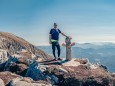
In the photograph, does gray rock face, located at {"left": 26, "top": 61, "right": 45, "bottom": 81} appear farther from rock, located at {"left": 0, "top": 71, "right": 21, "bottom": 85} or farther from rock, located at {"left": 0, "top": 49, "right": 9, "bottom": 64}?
rock, located at {"left": 0, "top": 49, "right": 9, "bottom": 64}

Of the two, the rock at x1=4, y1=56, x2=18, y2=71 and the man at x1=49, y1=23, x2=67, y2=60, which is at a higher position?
the man at x1=49, y1=23, x2=67, y2=60

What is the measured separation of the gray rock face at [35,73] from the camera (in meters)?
32.0

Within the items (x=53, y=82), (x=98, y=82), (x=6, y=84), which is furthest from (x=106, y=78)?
(x=6, y=84)

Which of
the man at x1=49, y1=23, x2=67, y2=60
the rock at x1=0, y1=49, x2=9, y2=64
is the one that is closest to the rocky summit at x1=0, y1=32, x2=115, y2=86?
the man at x1=49, y1=23, x2=67, y2=60

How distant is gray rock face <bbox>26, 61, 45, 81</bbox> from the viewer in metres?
32.0

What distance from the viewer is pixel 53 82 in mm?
31250

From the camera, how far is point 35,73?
3253 cm

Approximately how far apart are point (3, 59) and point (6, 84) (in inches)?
555

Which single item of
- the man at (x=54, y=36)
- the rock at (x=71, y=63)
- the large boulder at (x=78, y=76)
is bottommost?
the large boulder at (x=78, y=76)

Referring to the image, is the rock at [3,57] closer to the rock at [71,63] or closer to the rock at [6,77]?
the rock at [6,77]

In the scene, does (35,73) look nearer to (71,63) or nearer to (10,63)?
(71,63)

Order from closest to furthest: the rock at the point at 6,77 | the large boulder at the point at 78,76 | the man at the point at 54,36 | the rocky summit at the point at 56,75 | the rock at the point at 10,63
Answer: the rocky summit at the point at 56,75
the rock at the point at 6,77
the large boulder at the point at 78,76
the man at the point at 54,36
the rock at the point at 10,63

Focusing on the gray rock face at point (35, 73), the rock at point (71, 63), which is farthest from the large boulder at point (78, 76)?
the gray rock face at point (35, 73)

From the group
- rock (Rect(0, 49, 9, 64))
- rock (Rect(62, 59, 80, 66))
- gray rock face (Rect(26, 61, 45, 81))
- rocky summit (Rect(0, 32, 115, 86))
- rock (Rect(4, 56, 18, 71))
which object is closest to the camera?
rocky summit (Rect(0, 32, 115, 86))
